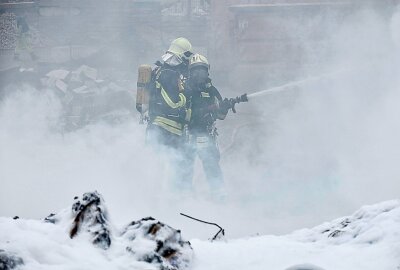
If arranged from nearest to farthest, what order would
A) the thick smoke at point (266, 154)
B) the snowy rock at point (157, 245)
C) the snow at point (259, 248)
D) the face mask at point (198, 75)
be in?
the snow at point (259, 248) < the snowy rock at point (157, 245) < the face mask at point (198, 75) < the thick smoke at point (266, 154)

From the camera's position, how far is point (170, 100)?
7.84m

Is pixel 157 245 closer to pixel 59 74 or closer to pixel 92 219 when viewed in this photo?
pixel 92 219

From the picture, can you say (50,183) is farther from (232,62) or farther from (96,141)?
(232,62)

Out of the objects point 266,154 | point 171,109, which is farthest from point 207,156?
point 266,154

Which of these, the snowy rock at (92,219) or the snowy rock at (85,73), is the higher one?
the snowy rock at (92,219)

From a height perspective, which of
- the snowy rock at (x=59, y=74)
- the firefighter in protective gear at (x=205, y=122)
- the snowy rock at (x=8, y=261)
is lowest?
the snowy rock at (x=59, y=74)

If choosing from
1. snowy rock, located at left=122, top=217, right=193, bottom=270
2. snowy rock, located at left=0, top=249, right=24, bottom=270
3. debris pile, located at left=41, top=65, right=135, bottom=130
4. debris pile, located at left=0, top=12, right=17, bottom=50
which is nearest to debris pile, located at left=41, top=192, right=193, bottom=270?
snowy rock, located at left=122, top=217, right=193, bottom=270

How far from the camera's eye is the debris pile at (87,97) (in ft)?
43.5

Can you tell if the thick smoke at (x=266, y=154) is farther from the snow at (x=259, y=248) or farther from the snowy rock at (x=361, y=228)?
the snow at (x=259, y=248)

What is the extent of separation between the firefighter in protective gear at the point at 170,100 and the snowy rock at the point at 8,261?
5186 millimetres

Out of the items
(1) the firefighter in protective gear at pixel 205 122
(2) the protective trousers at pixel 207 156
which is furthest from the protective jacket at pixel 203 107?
(2) the protective trousers at pixel 207 156

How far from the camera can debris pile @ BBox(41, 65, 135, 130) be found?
13258 millimetres

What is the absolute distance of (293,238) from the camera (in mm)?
3920

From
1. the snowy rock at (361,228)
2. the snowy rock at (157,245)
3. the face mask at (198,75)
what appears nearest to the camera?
the snowy rock at (157,245)
